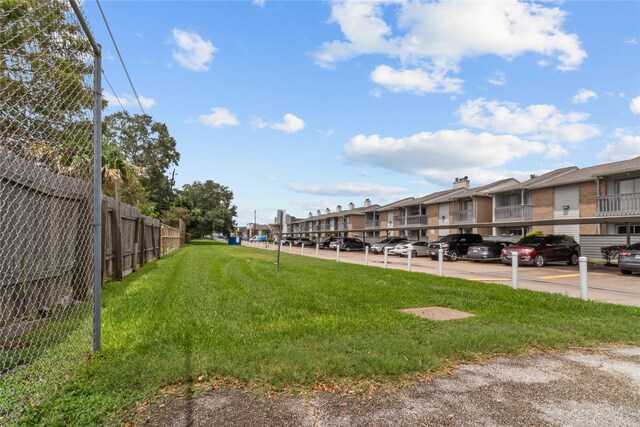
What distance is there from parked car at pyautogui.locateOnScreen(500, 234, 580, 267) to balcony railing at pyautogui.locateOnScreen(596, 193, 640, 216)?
156 inches

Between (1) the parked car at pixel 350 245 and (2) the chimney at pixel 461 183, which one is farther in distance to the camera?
(1) the parked car at pixel 350 245

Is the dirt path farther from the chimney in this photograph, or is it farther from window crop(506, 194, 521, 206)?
the chimney

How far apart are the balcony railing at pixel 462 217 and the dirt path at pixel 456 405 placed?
37419 mm

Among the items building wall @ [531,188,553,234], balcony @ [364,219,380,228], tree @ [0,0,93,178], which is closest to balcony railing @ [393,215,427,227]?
balcony @ [364,219,380,228]

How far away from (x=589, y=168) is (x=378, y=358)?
A: 32.4m

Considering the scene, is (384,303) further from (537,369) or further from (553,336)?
(537,369)

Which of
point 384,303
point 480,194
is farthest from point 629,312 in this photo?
point 480,194

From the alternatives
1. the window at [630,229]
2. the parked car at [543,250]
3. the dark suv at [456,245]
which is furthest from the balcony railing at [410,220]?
the parked car at [543,250]

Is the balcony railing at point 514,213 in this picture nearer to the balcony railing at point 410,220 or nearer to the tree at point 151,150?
the balcony railing at point 410,220

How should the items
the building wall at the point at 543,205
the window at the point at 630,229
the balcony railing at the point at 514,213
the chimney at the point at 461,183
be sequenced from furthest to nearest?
the chimney at the point at 461,183
the balcony railing at the point at 514,213
the building wall at the point at 543,205
the window at the point at 630,229

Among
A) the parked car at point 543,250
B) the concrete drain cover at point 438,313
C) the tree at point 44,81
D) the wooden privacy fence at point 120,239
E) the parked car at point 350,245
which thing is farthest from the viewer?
the parked car at point 350,245

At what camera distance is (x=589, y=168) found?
29.7m

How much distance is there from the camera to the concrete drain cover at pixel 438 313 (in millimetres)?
6770

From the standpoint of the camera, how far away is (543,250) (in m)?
21.5
